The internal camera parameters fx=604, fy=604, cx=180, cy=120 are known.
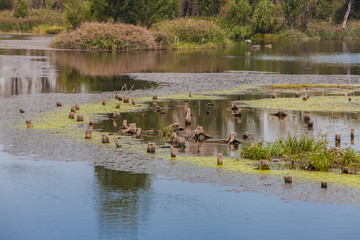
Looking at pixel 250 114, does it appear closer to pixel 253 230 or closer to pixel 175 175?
pixel 175 175

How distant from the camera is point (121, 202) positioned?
1484 cm

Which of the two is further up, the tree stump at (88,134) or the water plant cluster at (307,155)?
the tree stump at (88,134)

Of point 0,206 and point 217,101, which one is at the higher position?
point 217,101

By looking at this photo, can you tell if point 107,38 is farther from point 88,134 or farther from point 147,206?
point 147,206

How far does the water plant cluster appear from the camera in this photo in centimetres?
1741

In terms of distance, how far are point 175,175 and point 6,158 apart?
5.49m

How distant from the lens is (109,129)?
23500 millimetres

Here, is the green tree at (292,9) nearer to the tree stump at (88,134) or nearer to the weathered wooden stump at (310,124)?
the weathered wooden stump at (310,124)

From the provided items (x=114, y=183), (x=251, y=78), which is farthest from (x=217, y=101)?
(x=114, y=183)

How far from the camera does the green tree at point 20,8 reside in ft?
392

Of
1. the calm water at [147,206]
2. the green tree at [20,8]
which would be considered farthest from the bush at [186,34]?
the calm water at [147,206]

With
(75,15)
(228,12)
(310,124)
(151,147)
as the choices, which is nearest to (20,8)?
(228,12)

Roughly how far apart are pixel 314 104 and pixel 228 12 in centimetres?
8341

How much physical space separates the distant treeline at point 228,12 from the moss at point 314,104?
55058 millimetres
